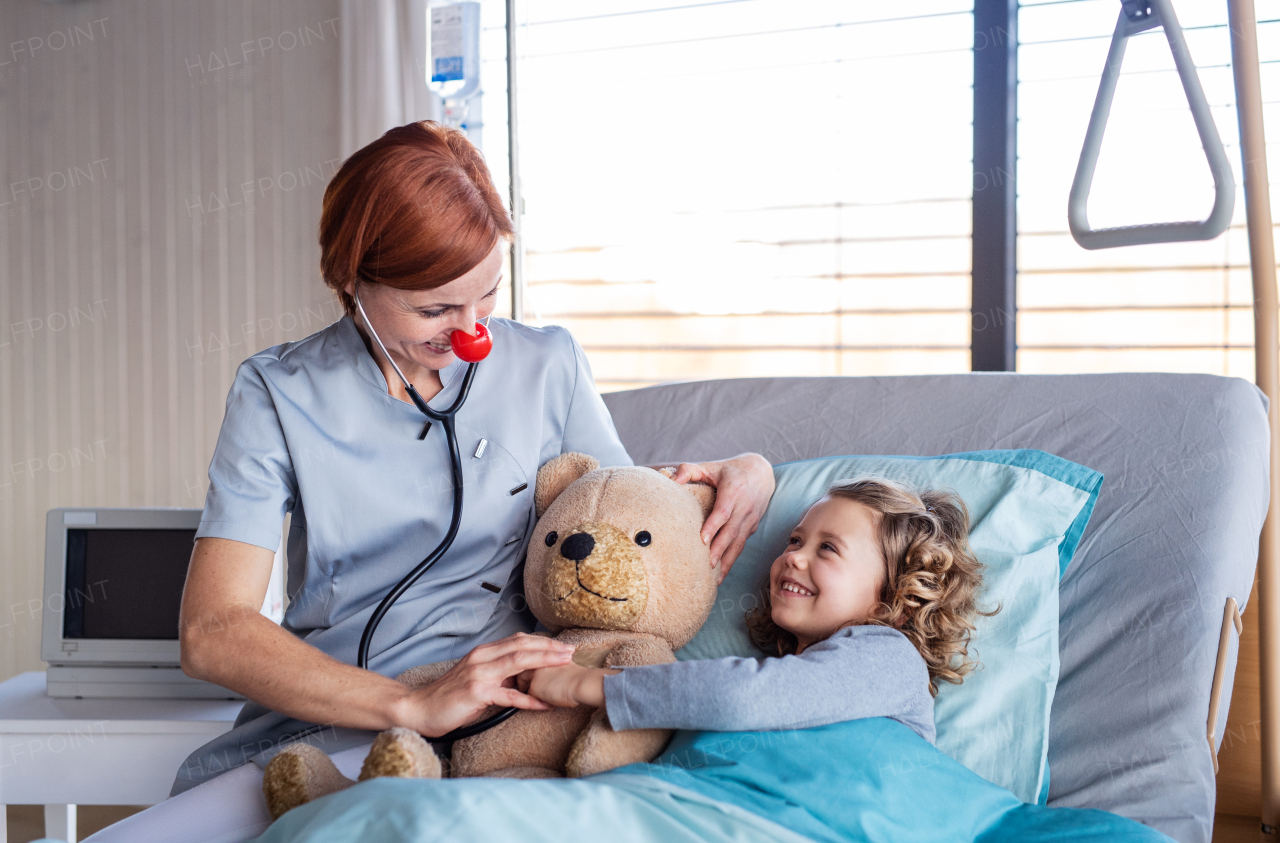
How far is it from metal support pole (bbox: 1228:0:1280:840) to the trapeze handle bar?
0.32ft

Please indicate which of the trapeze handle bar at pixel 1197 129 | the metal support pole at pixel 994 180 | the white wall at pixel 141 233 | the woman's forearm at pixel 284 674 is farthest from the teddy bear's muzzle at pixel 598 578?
the white wall at pixel 141 233

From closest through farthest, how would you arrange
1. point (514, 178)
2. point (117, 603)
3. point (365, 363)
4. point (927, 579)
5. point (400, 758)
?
point (400, 758), point (927, 579), point (365, 363), point (117, 603), point (514, 178)

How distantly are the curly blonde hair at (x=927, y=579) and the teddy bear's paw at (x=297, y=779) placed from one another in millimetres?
622

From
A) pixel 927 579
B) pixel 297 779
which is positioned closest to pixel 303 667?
pixel 297 779

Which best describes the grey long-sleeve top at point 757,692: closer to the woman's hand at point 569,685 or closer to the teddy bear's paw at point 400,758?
the woman's hand at point 569,685

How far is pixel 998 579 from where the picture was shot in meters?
1.18

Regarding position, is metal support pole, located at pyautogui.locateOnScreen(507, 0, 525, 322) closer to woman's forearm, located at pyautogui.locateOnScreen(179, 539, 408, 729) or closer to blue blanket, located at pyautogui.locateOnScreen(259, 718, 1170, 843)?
woman's forearm, located at pyautogui.locateOnScreen(179, 539, 408, 729)

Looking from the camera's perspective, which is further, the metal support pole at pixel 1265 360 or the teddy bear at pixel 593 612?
the metal support pole at pixel 1265 360

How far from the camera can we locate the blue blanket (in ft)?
2.40

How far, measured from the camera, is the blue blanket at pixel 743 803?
0.73 meters

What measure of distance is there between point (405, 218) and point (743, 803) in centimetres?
73

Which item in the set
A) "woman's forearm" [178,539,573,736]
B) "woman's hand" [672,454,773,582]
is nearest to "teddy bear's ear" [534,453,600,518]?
"woman's hand" [672,454,773,582]

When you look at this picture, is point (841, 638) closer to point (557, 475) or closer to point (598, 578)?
point (598, 578)

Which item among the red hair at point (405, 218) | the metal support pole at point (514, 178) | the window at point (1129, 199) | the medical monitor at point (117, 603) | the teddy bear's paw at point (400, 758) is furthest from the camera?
the metal support pole at point (514, 178)
